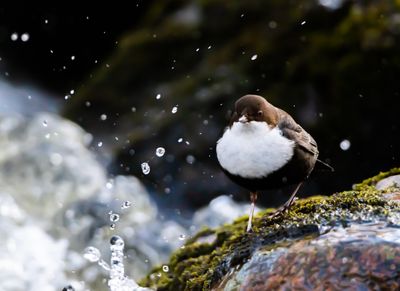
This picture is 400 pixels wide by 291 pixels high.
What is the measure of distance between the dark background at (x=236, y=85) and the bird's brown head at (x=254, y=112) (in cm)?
287

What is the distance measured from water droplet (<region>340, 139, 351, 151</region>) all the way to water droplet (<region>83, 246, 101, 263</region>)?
231 cm

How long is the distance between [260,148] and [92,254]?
294 cm

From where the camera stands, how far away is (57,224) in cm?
670

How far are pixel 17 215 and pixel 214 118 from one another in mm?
2073

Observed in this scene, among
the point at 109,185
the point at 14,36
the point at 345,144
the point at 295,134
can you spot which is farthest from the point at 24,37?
the point at 295,134

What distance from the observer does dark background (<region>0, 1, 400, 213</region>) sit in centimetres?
644

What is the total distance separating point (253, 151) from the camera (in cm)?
349

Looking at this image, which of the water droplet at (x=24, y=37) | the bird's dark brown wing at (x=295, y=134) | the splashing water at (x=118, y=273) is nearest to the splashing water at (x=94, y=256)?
the splashing water at (x=118, y=273)

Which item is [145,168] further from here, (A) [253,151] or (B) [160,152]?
(A) [253,151]

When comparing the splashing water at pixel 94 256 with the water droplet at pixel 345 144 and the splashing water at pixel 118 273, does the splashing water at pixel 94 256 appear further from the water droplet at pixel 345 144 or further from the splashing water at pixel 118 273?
the water droplet at pixel 345 144

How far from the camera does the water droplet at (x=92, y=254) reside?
19.7 feet

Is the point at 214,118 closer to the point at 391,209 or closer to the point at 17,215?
the point at 17,215

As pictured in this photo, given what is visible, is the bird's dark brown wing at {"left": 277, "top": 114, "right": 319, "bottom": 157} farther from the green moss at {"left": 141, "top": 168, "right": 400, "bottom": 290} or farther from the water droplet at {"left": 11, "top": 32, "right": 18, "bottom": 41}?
the water droplet at {"left": 11, "top": 32, "right": 18, "bottom": 41}

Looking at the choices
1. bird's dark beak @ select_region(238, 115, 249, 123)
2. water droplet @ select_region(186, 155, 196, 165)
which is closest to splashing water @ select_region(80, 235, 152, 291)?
bird's dark beak @ select_region(238, 115, 249, 123)
